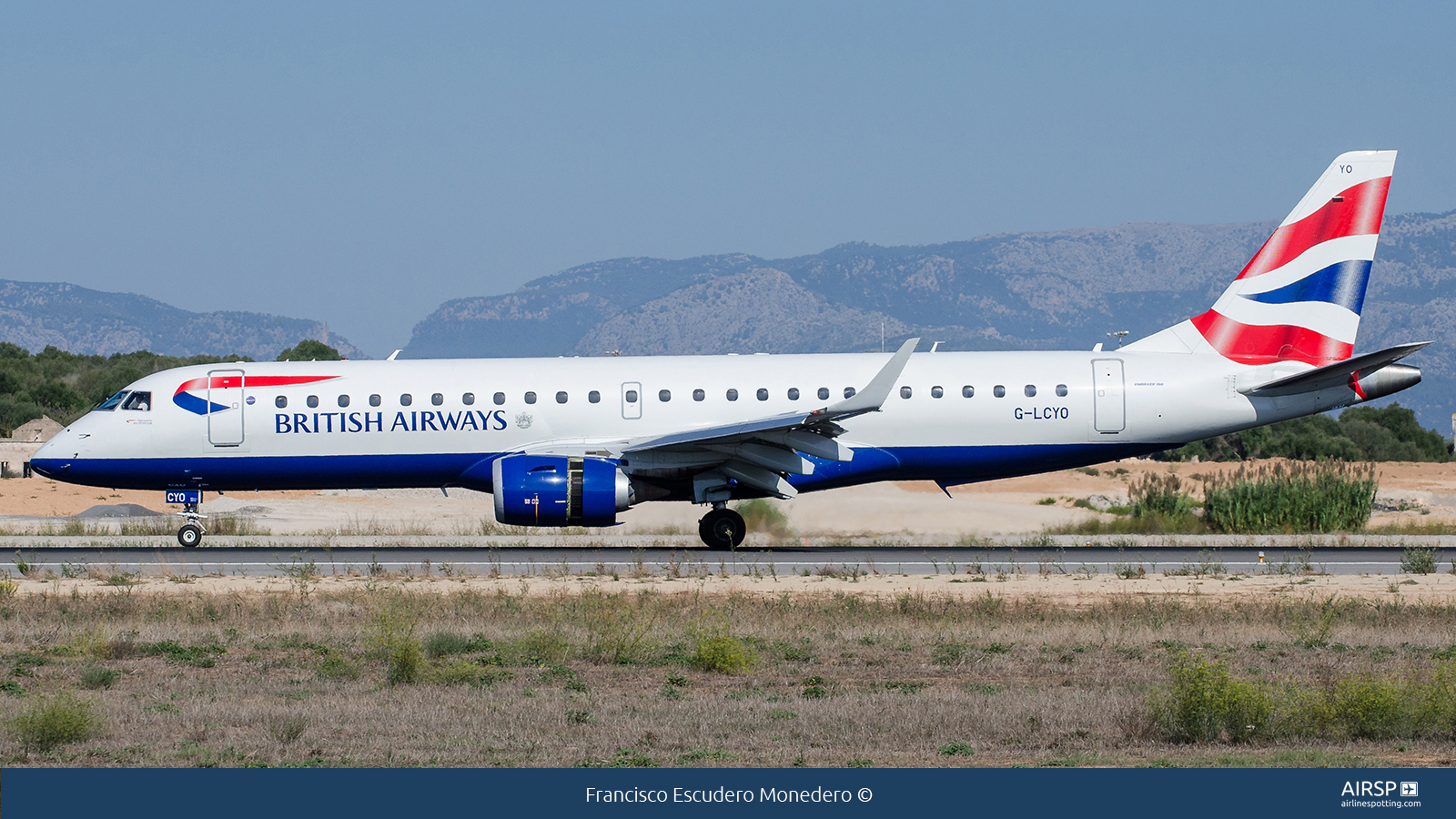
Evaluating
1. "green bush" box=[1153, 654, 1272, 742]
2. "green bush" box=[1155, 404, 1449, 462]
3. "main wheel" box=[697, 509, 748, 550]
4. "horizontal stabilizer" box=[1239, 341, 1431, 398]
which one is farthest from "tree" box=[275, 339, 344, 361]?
"green bush" box=[1153, 654, 1272, 742]

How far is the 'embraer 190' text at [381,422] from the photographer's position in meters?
25.3

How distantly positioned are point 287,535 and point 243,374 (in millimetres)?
5882

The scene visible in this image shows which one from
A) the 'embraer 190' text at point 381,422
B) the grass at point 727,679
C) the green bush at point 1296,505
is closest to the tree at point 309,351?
the 'embraer 190' text at point 381,422

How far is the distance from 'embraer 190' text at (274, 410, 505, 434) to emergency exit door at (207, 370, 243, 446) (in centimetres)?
72

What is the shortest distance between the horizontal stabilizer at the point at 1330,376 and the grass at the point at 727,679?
752 centimetres

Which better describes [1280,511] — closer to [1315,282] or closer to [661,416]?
[1315,282]

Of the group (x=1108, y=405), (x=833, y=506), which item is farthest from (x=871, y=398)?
(x=833, y=506)

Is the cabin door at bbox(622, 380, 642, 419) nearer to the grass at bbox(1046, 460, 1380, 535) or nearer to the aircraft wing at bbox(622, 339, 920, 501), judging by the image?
the aircraft wing at bbox(622, 339, 920, 501)

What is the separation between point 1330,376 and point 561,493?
534 inches

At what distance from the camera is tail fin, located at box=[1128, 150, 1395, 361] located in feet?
87.8

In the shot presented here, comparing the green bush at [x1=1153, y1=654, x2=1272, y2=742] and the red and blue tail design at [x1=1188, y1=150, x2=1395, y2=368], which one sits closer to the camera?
the green bush at [x1=1153, y1=654, x2=1272, y2=742]

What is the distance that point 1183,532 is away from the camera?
30969 millimetres

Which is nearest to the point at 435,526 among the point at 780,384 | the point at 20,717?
the point at 780,384

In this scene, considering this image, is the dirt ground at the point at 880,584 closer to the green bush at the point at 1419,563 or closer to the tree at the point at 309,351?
the green bush at the point at 1419,563
